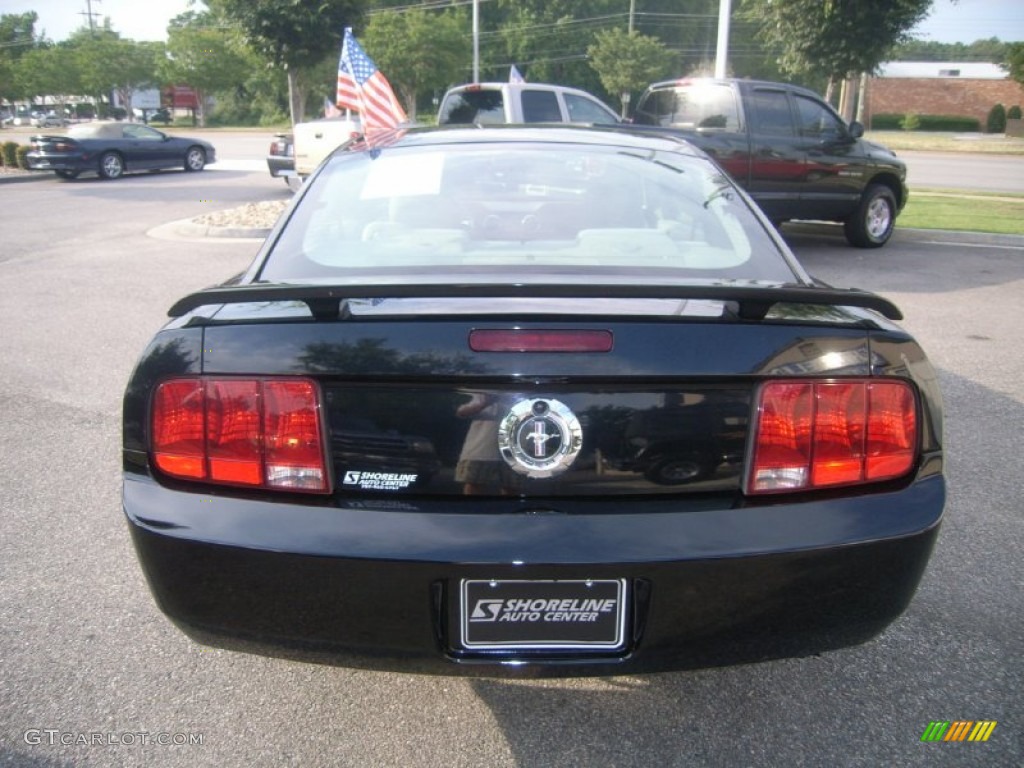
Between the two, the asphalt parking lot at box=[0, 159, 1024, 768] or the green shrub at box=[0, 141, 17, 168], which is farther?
the green shrub at box=[0, 141, 17, 168]

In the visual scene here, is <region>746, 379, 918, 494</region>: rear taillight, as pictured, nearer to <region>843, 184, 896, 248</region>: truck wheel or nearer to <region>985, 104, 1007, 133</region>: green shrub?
<region>843, 184, 896, 248</region>: truck wheel

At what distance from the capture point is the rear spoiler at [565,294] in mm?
1908

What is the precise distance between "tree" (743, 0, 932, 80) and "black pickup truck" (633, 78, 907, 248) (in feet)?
20.4

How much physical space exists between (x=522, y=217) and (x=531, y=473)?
1333 mm

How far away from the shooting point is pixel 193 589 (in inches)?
75.9

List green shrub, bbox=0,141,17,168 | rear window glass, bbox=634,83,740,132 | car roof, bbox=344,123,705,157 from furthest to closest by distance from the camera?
green shrub, bbox=0,141,17,168 < rear window glass, bbox=634,83,740,132 < car roof, bbox=344,123,705,157

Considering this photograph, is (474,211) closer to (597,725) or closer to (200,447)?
(200,447)

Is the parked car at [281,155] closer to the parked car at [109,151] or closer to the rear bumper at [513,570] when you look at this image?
the parked car at [109,151]

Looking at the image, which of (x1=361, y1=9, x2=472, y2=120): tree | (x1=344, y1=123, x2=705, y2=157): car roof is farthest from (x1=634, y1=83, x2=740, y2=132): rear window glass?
(x1=361, y1=9, x2=472, y2=120): tree

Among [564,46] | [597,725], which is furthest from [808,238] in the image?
[564,46]

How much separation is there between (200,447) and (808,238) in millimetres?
11060

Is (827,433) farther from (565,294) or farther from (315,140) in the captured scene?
(315,140)

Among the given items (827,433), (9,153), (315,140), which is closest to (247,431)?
(827,433)
